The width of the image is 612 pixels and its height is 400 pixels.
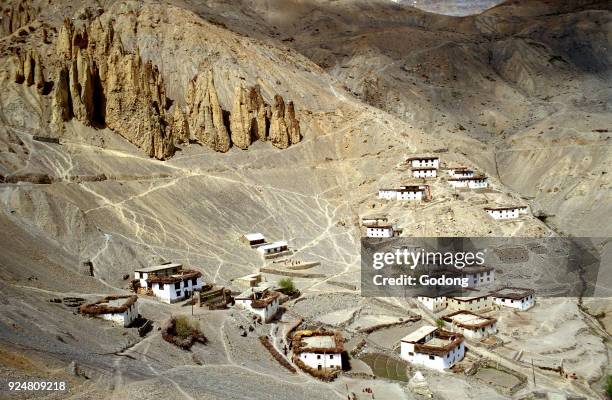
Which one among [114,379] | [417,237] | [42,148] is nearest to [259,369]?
[114,379]

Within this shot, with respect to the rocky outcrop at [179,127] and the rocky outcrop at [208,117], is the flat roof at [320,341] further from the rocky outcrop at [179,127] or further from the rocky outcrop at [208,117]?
the rocky outcrop at [179,127]

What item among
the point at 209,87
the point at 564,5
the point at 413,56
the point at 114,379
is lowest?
the point at 114,379

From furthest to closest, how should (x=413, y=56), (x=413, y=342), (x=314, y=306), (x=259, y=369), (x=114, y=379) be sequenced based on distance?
(x=413, y=56) < (x=314, y=306) < (x=413, y=342) < (x=259, y=369) < (x=114, y=379)

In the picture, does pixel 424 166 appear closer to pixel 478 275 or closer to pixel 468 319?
pixel 478 275

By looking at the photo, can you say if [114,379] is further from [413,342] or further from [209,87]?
[209,87]

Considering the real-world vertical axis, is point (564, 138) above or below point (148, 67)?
below

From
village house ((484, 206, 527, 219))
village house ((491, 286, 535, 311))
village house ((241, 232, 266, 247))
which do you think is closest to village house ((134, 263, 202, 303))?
village house ((241, 232, 266, 247))

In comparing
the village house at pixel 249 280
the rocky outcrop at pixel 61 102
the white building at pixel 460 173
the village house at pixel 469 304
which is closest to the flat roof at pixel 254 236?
the village house at pixel 249 280
